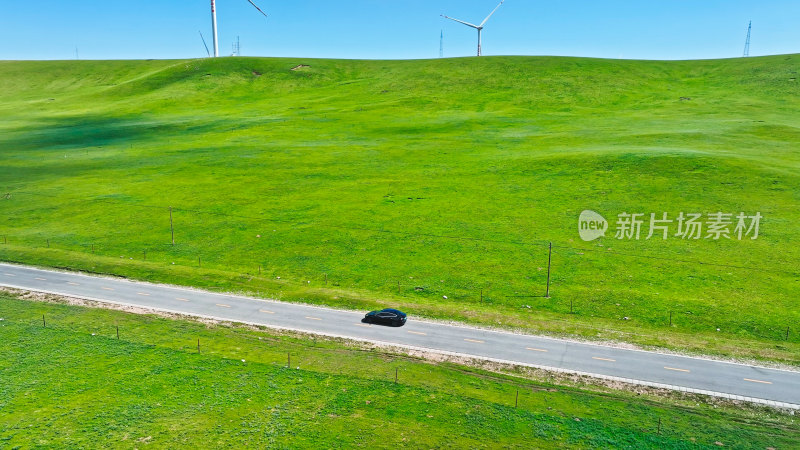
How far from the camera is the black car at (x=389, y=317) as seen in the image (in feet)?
157

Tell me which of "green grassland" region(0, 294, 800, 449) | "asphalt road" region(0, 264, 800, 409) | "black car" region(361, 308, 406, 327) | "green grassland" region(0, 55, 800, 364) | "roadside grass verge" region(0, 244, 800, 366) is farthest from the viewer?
"green grassland" region(0, 55, 800, 364)

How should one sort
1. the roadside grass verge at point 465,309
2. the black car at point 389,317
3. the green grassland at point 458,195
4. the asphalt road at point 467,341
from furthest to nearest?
the green grassland at point 458,195 → the black car at point 389,317 → the roadside grass verge at point 465,309 → the asphalt road at point 467,341

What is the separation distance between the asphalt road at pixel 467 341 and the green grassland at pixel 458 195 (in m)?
3.20

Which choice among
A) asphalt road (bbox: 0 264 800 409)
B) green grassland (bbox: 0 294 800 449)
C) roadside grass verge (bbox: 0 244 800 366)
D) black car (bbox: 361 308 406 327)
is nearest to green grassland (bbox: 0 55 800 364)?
roadside grass verge (bbox: 0 244 800 366)

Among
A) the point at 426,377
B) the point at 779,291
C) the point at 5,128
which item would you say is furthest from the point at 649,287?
the point at 5,128

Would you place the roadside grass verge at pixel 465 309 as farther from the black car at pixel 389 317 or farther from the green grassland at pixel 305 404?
the green grassland at pixel 305 404

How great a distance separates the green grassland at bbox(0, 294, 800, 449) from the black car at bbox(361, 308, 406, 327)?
208 inches

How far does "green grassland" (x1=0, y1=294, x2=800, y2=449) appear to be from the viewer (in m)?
31.9

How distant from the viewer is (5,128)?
478ft

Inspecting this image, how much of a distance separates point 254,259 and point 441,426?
41.1 m

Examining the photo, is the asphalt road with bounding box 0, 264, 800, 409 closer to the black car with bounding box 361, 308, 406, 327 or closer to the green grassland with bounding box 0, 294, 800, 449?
the black car with bounding box 361, 308, 406, 327

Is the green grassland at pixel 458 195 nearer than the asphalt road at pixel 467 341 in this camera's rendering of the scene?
No

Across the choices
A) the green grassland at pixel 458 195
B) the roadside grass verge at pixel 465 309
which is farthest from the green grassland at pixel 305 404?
the green grassland at pixel 458 195

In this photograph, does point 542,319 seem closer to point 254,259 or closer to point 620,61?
point 254,259
